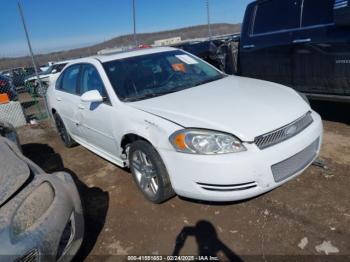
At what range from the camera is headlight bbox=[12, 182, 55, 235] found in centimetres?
233

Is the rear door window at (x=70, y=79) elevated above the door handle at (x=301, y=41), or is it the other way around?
the door handle at (x=301, y=41)

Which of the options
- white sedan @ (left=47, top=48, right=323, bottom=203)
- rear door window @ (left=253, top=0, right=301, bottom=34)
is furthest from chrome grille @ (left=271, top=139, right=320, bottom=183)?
rear door window @ (left=253, top=0, right=301, bottom=34)

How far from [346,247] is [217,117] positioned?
1.50m

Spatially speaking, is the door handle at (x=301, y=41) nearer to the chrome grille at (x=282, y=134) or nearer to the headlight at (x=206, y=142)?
the chrome grille at (x=282, y=134)

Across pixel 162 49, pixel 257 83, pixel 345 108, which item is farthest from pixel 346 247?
pixel 345 108

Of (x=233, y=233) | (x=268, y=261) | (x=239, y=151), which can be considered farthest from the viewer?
(x=233, y=233)

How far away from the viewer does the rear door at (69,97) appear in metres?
4.96

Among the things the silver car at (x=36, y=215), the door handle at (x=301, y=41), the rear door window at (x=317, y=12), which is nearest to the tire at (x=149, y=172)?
the silver car at (x=36, y=215)

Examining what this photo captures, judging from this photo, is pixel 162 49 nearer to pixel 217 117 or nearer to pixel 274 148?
pixel 217 117

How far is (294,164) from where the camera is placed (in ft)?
10.2

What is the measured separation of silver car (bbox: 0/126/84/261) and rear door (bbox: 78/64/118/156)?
1101mm

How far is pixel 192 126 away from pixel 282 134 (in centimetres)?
82

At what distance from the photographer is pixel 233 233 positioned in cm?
304

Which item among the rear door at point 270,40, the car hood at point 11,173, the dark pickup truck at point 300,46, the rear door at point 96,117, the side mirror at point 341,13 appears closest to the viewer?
the car hood at point 11,173
